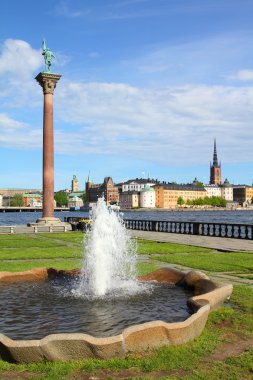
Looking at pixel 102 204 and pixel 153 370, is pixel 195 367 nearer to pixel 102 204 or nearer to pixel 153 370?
pixel 153 370

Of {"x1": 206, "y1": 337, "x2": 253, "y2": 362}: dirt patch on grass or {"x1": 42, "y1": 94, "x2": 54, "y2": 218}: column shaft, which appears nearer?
{"x1": 206, "y1": 337, "x2": 253, "y2": 362}: dirt patch on grass

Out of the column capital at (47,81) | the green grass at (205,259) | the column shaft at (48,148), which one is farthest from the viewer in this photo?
the column capital at (47,81)

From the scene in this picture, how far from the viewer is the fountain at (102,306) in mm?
6941

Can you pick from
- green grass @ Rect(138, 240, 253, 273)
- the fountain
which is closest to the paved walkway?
green grass @ Rect(138, 240, 253, 273)

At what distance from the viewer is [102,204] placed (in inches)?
583

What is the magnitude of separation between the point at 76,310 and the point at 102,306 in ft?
2.15

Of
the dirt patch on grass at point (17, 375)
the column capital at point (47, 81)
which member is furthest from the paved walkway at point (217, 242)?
the column capital at point (47, 81)

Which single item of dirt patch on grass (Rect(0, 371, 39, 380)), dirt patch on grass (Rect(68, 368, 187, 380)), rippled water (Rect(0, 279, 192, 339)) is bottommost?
dirt patch on grass (Rect(0, 371, 39, 380))

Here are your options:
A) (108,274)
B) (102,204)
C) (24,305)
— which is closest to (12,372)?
(24,305)

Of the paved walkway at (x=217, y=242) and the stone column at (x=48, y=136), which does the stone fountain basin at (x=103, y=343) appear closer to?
the paved walkway at (x=217, y=242)

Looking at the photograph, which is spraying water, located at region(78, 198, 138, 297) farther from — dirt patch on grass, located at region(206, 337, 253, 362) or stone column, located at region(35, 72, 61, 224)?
stone column, located at region(35, 72, 61, 224)

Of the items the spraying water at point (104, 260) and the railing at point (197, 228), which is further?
the railing at point (197, 228)

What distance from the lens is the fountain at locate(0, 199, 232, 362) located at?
22.8 ft

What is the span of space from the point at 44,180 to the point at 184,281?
34526mm
